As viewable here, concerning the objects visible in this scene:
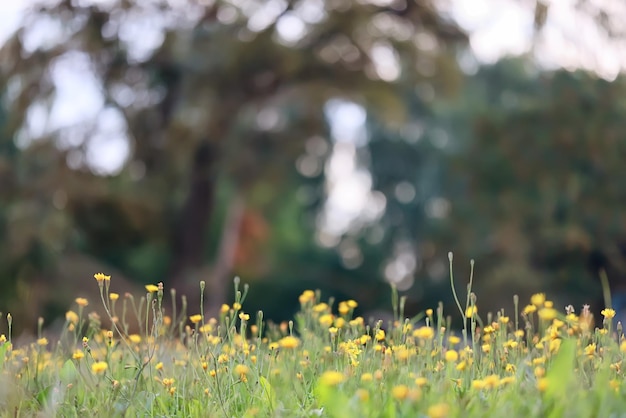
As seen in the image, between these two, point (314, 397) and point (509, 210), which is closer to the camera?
point (314, 397)

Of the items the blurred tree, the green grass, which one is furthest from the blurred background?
the green grass

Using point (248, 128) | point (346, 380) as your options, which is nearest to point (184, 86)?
point (248, 128)

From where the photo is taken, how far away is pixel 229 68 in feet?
43.9

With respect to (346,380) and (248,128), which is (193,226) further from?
(346,380)

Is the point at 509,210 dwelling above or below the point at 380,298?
above

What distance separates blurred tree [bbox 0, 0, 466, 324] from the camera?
1342 cm

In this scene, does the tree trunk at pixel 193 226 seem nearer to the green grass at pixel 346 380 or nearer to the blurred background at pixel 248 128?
the blurred background at pixel 248 128

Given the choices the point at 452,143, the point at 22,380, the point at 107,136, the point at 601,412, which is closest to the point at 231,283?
the point at 107,136

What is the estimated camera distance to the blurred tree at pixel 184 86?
13422 mm

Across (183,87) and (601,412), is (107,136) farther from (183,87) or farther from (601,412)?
(601,412)

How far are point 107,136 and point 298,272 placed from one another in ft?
36.5

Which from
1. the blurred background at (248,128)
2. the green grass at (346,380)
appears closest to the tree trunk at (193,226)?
the blurred background at (248,128)

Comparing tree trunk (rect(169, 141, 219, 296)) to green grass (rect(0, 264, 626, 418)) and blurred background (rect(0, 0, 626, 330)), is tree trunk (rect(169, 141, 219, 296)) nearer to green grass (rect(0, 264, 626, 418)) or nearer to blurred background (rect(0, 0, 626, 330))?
blurred background (rect(0, 0, 626, 330))

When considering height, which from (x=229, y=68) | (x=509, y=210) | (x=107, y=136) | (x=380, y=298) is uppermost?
(x=229, y=68)
